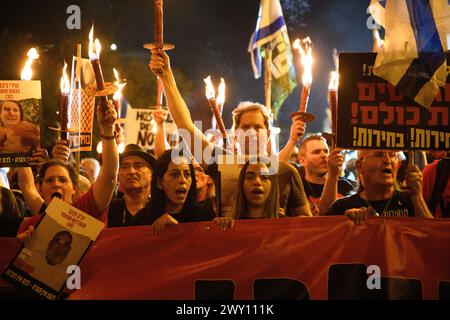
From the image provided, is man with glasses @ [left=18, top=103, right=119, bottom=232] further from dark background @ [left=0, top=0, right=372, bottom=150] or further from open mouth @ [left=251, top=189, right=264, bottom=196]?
dark background @ [left=0, top=0, right=372, bottom=150]

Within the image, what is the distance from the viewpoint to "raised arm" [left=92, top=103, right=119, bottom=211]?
5.13 metres

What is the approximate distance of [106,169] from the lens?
5176 millimetres

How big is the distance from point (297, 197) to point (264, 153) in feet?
1.29

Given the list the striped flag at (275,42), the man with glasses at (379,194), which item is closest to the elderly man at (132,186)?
the man with glasses at (379,194)

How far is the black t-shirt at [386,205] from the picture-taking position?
486 centimetres

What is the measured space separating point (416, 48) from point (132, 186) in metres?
2.28

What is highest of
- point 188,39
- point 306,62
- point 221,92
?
point 188,39

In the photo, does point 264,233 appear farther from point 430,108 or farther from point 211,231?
point 430,108

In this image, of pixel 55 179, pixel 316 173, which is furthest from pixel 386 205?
pixel 55 179

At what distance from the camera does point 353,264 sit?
4.59 meters

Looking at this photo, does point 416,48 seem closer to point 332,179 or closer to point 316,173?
point 332,179

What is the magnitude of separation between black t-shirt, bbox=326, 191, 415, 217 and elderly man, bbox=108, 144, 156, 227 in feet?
4.72

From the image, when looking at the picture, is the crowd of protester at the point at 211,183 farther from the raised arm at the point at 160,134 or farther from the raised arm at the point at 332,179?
the raised arm at the point at 160,134
